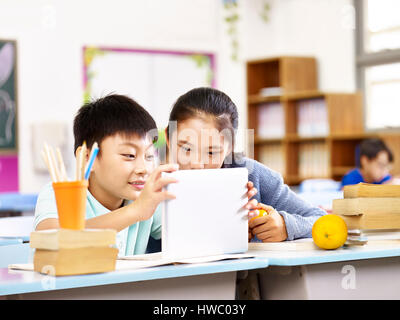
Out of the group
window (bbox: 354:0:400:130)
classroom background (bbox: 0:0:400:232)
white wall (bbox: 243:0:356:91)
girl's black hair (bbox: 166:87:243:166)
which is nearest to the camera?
girl's black hair (bbox: 166:87:243:166)

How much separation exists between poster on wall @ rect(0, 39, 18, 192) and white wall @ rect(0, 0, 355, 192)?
67 millimetres

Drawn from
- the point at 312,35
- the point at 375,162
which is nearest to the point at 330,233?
the point at 375,162

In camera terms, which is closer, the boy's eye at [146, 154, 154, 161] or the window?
the boy's eye at [146, 154, 154, 161]

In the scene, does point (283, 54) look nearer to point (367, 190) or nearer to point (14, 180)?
point (14, 180)

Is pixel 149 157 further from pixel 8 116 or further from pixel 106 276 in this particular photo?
pixel 8 116

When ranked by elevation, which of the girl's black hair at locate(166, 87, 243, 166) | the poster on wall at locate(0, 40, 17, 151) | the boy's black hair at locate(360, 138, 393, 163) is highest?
the poster on wall at locate(0, 40, 17, 151)

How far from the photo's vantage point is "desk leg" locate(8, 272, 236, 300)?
1438 mm

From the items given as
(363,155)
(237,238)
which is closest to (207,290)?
(237,238)

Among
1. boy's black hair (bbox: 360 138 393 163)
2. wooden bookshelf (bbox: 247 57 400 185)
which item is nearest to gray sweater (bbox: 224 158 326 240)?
boy's black hair (bbox: 360 138 393 163)

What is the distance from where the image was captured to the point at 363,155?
19.3ft

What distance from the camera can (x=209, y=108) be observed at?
2020 mm

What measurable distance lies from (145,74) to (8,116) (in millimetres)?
1476

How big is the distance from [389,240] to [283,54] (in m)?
6.24

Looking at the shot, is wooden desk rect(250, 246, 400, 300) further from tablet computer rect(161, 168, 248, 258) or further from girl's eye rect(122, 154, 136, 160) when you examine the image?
girl's eye rect(122, 154, 136, 160)
